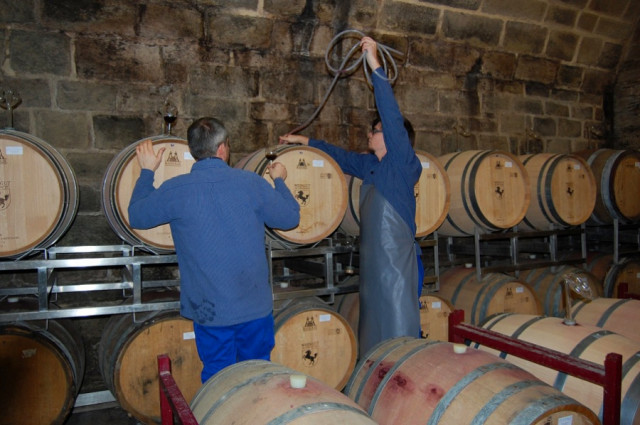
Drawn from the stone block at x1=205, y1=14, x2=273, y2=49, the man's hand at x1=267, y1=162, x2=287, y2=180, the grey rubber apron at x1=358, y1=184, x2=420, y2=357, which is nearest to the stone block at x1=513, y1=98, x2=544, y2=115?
the stone block at x1=205, y1=14, x2=273, y2=49

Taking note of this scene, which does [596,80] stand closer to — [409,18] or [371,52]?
[409,18]

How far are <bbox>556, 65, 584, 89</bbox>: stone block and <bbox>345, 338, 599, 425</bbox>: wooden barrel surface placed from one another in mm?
5310

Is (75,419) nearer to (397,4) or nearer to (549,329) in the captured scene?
(549,329)

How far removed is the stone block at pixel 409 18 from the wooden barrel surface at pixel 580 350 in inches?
129

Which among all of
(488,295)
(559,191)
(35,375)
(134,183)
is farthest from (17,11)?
(559,191)

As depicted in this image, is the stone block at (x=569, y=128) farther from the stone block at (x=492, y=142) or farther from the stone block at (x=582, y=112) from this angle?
the stone block at (x=492, y=142)

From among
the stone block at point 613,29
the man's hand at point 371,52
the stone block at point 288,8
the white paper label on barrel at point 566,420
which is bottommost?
the white paper label on barrel at point 566,420

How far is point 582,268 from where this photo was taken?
192 inches

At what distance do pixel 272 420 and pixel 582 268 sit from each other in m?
4.35

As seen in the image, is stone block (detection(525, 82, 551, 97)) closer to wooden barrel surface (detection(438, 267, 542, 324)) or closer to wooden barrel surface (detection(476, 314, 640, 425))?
wooden barrel surface (detection(438, 267, 542, 324))

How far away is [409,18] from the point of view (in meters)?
5.11

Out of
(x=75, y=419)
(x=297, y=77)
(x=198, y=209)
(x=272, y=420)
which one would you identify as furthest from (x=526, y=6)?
(x=75, y=419)

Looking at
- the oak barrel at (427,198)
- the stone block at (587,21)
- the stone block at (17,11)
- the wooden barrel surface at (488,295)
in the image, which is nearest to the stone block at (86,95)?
the stone block at (17,11)

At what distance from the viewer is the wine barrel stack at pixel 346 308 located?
1.90 meters
